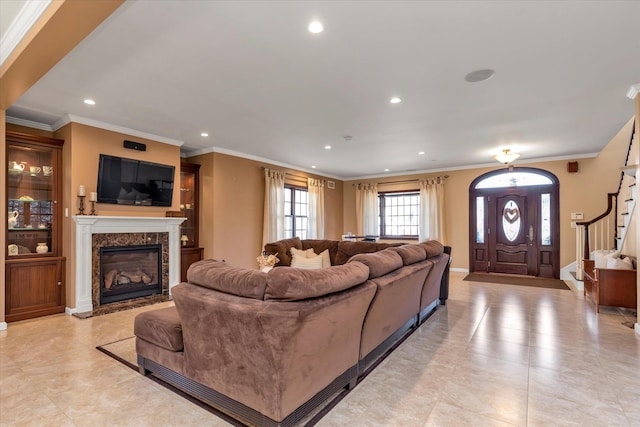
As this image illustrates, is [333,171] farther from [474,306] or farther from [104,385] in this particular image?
[104,385]

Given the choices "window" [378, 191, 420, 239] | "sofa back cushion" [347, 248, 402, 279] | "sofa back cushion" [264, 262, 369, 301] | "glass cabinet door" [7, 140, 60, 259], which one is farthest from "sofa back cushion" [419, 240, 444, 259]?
"glass cabinet door" [7, 140, 60, 259]

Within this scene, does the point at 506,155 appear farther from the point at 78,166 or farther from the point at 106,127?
the point at 78,166

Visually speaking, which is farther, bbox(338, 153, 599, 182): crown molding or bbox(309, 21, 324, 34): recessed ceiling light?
bbox(338, 153, 599, 182): crown molding

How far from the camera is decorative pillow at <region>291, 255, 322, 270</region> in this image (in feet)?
16.4

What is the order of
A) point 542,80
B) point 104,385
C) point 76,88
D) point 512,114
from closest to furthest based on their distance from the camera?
point 104,385, point 542,80, point 76,88, point 512,114

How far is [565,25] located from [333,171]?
6.45 m

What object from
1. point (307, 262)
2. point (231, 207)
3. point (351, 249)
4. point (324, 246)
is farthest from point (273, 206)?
point (351, 249)

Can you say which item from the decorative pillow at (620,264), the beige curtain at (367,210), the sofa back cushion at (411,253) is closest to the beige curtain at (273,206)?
the beige curtain at (367,210)

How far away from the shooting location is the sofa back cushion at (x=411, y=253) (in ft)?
10.0

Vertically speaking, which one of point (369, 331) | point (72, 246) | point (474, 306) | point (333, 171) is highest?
point (333, 171)

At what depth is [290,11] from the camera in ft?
6.95

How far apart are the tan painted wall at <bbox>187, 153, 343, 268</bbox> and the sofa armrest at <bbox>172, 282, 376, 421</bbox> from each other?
3.91 meters

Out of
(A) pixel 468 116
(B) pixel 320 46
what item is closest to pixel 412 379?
(B) pixel 320 46

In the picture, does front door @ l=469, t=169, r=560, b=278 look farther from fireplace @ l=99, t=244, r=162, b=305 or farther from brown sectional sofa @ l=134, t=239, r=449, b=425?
fireplace @ l=99, t=244, r=162, b=305
